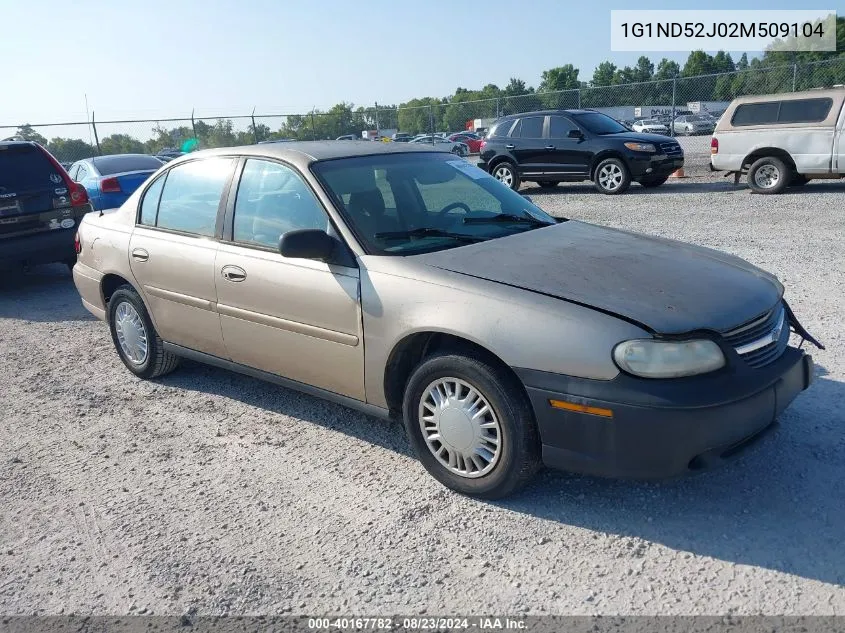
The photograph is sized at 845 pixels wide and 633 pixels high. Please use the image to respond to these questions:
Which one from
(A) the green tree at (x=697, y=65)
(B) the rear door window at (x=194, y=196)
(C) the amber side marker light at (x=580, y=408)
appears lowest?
(C) the amber side marker light at (x=580, y=408)

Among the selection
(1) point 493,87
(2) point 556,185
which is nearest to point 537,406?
(2) point 556,185

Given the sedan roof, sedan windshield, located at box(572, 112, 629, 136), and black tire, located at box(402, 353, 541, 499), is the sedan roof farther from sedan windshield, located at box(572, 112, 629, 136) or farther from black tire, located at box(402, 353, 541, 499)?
sedan windshield, located at box(572, 112, 629, 136)

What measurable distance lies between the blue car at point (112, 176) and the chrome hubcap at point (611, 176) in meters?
8.42

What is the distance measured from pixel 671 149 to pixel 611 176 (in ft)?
4.23

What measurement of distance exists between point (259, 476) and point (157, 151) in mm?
26138

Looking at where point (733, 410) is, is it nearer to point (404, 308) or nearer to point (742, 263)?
point (742, 263)

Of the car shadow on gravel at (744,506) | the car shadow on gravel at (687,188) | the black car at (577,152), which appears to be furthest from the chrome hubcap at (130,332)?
the black car at (577,152)

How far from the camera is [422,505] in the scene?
3.47 metres

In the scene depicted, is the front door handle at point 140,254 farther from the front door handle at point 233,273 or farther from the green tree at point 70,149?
the green tree at point 70,149

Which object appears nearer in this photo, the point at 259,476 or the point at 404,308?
the point at 404,308

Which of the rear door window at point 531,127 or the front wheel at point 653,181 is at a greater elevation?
the rear door window at point 531,127

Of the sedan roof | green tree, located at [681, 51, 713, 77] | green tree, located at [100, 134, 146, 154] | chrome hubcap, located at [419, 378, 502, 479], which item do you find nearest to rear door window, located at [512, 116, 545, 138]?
the sedan roof

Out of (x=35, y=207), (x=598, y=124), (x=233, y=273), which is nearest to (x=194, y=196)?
(x=233, y=273)

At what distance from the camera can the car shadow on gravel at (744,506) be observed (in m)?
2.94
